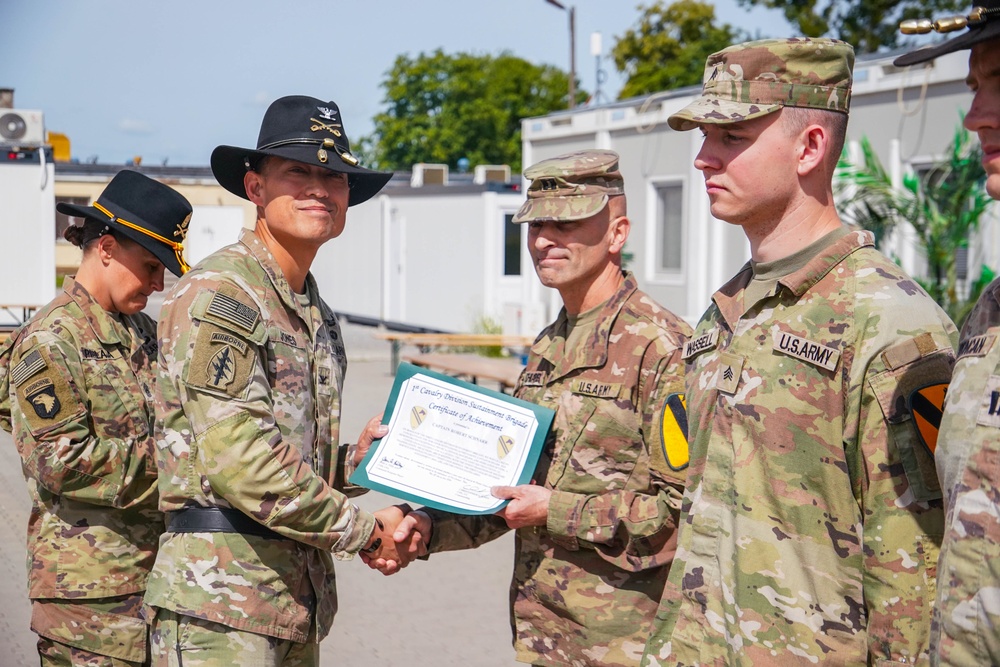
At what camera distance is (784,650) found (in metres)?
2.20

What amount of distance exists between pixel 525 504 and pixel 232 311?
3.40 feet

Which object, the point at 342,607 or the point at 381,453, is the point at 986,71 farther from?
the point at 342,607

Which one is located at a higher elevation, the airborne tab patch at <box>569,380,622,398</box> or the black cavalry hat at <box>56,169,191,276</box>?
the black cavalry hat at <box>56,169,191,276</box>

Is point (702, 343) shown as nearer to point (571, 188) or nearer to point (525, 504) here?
point (525, 504)

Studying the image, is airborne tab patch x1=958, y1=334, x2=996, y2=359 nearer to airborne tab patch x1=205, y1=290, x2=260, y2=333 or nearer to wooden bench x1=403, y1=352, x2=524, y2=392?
airborne tab patch x1=205, y1=290, x2=260, y2=333

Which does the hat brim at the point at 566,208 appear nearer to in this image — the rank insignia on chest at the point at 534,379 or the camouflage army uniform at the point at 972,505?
the rank insignia on chest at the point at 534,379

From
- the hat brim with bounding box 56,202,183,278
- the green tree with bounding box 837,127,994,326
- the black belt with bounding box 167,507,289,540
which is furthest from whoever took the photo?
the green tree with bounding box 837,127,994,326

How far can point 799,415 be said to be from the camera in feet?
7.20

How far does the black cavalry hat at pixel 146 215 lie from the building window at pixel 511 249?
17.7 m

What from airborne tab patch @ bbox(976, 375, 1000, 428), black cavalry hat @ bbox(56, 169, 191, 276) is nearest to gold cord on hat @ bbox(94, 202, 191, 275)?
black cavalry hat @ bbox(56, 169, 191, 276)

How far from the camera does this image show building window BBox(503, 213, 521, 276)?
21547 millimetres

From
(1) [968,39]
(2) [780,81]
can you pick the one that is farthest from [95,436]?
(1) [968,39]

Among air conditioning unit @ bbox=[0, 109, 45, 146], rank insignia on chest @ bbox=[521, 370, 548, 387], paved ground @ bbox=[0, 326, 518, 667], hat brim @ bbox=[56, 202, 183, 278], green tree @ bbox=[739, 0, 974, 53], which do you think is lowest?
paved ground @ bbox=[0, 326, 518, 667]

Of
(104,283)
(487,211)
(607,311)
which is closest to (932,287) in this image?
(607,311)
